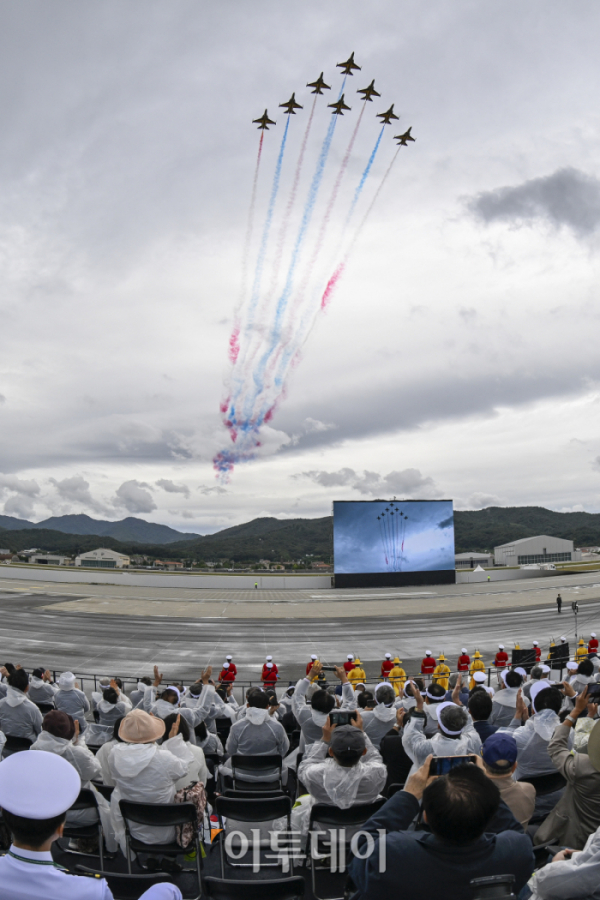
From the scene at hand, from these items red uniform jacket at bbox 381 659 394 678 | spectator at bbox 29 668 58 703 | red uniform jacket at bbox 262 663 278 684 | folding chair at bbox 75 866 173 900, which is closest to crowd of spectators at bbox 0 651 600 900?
spectator at bbox 29 668 58 703

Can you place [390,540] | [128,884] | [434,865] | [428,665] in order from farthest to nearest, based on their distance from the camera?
1. [390,540]
2. [428,665]
3. [128,884]
4. [434,865]

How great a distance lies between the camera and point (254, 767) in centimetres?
666

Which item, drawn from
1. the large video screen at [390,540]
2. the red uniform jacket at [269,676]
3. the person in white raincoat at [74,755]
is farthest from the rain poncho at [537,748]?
the large video screen at [390,540]

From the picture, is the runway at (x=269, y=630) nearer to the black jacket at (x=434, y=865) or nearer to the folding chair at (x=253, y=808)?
the folding chair at (x=253, y=808)

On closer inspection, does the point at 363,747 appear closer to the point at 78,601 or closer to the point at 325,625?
the point at 325,625

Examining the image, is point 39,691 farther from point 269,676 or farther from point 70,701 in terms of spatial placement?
point 269,676

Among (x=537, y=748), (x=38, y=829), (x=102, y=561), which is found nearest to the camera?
(x=38, y=829)

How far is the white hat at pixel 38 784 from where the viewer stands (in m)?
2.26

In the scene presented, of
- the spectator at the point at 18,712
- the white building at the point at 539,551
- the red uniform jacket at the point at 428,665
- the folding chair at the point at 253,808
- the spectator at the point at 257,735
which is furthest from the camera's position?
the white building at the point at 539,551

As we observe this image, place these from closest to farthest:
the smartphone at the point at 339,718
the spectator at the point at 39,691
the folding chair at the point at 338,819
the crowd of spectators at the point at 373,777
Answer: the crowd of spectators at the point at 373,777 → the folding chair at the point at 338,819 → the smartphone at the point at 339,718 → the spectator at the point at 39,691

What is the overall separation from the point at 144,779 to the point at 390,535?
193 ft

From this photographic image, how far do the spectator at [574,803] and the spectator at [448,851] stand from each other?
1.56m

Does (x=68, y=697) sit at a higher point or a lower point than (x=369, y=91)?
lower

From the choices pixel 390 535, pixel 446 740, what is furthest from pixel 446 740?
pixel 390 535
